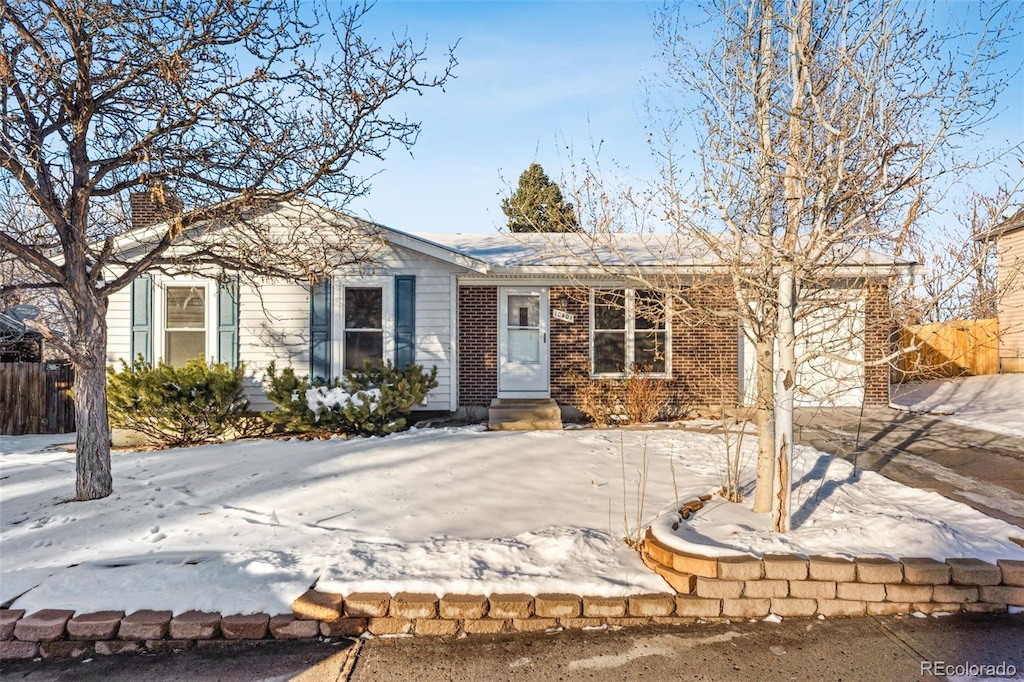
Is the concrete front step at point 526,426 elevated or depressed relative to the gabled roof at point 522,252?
depressed

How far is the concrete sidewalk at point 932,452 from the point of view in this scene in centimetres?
618

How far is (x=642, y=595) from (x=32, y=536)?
494 cm

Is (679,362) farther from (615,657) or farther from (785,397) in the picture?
(615,657)

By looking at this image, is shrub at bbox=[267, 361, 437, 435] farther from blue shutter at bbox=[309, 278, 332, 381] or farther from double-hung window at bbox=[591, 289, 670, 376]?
double-hung window at bbox=[591, 289, 670, 376]

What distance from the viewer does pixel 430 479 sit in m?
6.35

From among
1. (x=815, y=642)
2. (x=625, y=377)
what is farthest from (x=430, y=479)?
(x=625, y=377)

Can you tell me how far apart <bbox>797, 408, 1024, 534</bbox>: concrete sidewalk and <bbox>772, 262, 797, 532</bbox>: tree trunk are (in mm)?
2280

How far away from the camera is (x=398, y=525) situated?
493 cm

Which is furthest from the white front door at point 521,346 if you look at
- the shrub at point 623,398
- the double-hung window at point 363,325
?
the double-hung window at point 363,325

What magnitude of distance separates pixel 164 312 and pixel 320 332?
2751 millimetres

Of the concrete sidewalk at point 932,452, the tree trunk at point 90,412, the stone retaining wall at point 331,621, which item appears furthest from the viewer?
the concrete sidewalk at point 932,452

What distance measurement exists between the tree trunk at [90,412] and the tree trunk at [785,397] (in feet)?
20.7

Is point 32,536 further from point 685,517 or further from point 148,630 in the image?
point 685,517

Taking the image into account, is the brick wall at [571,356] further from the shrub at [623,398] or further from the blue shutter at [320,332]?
the blue shutter at [320,332]
